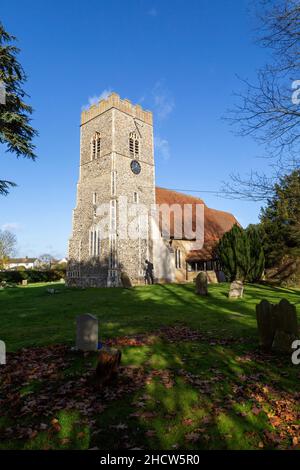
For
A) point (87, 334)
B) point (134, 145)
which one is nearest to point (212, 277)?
point (134, 145)

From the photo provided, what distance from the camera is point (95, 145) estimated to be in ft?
96.3

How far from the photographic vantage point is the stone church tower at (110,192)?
1019 inches

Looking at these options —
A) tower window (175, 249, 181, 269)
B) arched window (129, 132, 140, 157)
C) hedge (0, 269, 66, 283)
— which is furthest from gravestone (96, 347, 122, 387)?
hedge (0, 269, 66, 283)

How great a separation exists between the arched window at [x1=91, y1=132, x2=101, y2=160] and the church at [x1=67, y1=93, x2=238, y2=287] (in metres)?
0.10

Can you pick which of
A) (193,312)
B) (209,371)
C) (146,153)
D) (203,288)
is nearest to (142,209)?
(146,153)

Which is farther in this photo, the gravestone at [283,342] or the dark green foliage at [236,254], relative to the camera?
the dark green foliage at [236,254]

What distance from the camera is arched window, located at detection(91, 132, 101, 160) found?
1140 inches

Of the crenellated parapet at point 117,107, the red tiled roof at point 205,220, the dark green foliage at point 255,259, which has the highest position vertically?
the crenellated parapet at point 117,107

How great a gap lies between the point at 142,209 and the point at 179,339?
69.9 ft

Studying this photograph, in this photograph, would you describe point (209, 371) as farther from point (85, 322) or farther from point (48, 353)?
point (48, 353)

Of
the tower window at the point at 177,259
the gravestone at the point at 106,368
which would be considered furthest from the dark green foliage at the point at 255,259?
the gravestone at the point at 106,368

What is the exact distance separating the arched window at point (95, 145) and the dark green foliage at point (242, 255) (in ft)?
47.3

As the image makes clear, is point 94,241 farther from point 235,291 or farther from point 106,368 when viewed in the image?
point 106,368

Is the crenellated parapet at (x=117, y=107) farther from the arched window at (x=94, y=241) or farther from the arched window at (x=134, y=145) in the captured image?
the arched window at (x=94, y=241)
